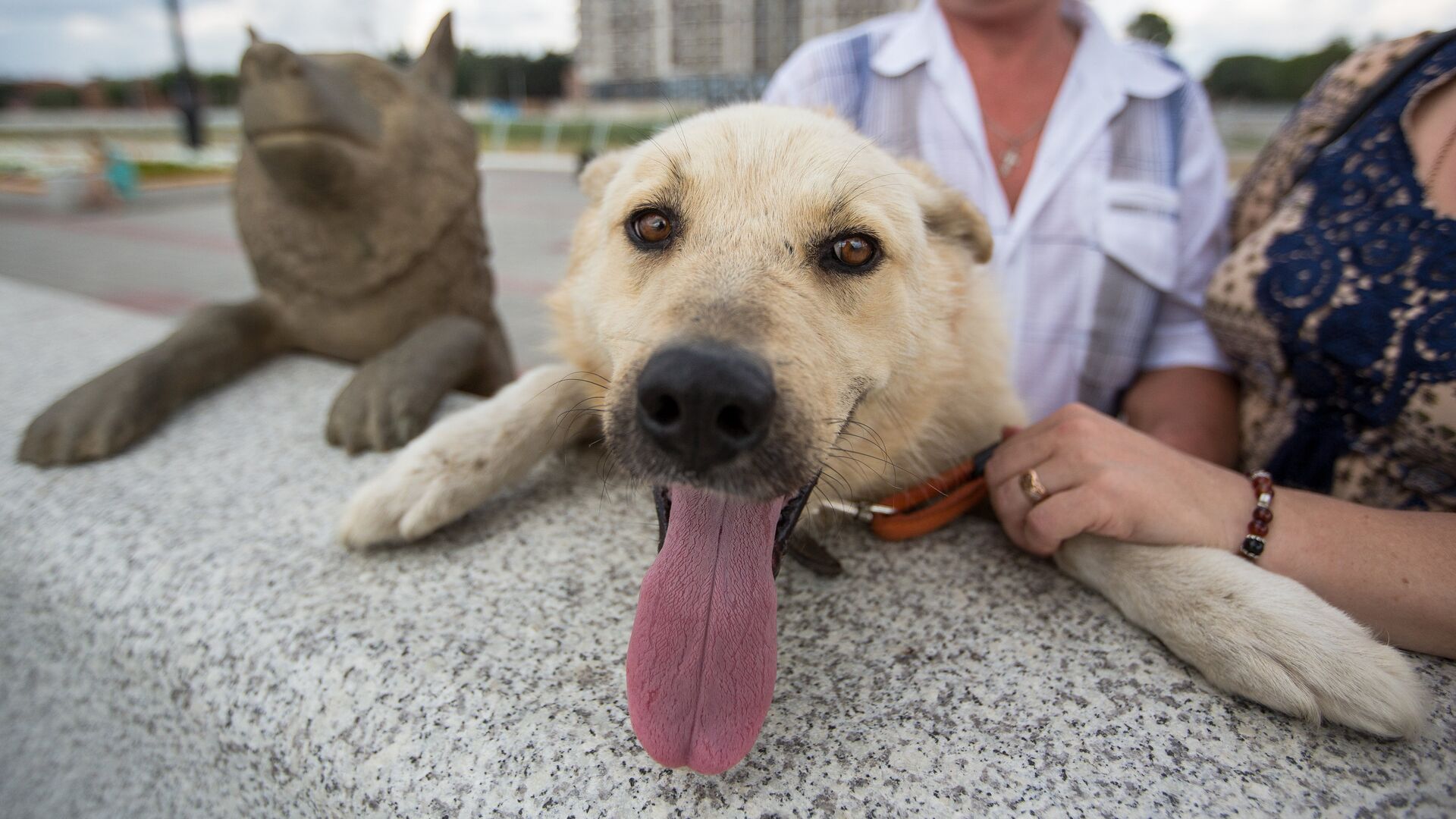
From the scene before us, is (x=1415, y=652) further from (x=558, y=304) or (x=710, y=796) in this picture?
(x=558, y=304)

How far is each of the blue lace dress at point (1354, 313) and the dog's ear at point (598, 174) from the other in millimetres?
1939

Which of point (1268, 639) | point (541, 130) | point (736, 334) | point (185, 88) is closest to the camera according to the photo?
point (736, 334)

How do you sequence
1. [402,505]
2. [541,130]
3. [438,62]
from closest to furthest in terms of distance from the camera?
[402,505] → [438,62] → [541,130]

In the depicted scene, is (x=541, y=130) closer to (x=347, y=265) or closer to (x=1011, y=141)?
(x=347, y=265)

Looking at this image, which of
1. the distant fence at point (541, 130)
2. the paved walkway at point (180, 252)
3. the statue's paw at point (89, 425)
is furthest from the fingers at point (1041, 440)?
the distant fence at point (541, 130)

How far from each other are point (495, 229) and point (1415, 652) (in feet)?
42.6

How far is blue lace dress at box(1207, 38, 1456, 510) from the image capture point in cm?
178

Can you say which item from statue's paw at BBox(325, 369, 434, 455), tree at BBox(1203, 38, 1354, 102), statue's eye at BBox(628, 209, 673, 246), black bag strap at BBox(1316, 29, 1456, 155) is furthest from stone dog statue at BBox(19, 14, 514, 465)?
tree at BBox(1203, 38, 1354, 102)

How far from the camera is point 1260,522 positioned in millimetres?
1727

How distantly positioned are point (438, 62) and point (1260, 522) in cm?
342

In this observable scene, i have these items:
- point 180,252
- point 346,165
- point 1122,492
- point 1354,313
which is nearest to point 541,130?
point 180,252

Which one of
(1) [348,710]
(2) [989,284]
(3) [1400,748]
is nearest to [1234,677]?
(3) [1400,748]

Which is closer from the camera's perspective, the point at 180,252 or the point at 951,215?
the point at 951,215

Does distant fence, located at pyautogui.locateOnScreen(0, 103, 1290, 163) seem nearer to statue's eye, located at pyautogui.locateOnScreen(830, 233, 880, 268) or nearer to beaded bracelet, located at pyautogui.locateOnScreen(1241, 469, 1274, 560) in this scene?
statue's eye, located at pyautogui.locateOnScreen(830, 233, 880, 268)
